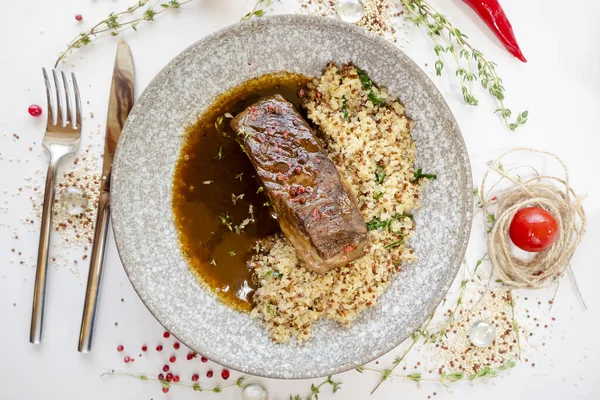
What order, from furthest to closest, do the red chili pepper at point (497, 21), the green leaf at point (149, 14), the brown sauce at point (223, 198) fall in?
the red chili pepper at point (497, 21) → the brown sauce at point (223, 198) → the green leaf at point (149, 14)

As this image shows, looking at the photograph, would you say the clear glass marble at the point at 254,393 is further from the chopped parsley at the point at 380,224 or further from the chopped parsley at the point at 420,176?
the chopped parsley at the point at 420,176

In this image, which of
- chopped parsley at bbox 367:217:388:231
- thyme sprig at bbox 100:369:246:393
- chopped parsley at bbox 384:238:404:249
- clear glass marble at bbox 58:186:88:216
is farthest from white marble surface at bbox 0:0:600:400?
chopped parsley at bbox 367:217:388:231

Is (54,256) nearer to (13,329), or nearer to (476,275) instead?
(13,329)

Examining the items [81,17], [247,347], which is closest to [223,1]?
[81,17]

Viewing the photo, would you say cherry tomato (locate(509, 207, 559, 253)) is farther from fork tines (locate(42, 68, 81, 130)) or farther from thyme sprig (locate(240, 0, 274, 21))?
fork tines (locate(42, 68, 81, 130))

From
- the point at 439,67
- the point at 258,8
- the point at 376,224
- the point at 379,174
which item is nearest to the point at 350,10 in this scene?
the point at 258,8

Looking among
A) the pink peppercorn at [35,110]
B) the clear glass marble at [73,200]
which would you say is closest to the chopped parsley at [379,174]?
the clear glass marble at [73,200]
